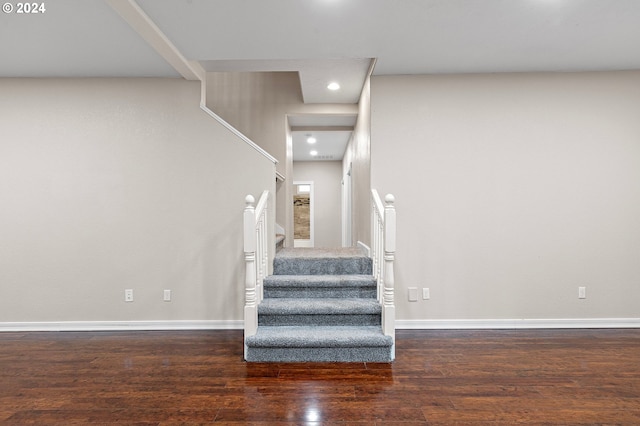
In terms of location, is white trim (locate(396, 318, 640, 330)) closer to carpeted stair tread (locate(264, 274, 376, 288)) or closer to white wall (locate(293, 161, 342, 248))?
carpeted stair tread (locate(264, 274, 376, 288))

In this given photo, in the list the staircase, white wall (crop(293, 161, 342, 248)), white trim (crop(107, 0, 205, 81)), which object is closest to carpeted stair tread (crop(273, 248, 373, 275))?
the staircase

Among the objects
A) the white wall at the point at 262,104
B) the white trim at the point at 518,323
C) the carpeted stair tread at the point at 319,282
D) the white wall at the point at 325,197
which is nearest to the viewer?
the carpeted stair tread at the point at 319,282

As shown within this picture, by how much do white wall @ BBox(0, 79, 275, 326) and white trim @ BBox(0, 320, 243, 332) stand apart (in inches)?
2.0

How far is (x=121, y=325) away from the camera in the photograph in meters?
3.55

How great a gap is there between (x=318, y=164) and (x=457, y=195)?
597 cm

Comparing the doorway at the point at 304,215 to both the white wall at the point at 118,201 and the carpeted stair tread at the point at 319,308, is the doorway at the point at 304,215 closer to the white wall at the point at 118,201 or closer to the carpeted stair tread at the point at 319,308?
the white wall at the point at 118,201

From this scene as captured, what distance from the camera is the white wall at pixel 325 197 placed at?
9117mm

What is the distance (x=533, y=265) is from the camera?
3.50 metres

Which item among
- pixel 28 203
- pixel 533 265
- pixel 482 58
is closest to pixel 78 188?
pixel 28 203

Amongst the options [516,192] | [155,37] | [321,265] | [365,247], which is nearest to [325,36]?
[155,37]

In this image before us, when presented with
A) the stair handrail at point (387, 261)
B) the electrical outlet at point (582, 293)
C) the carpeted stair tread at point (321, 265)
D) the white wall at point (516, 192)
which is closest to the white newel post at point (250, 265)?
the carpeted stair tread at point (321, 265)

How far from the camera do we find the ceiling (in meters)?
2.43

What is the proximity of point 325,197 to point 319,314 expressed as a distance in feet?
20.5

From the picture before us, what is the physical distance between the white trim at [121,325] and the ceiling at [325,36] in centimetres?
256
